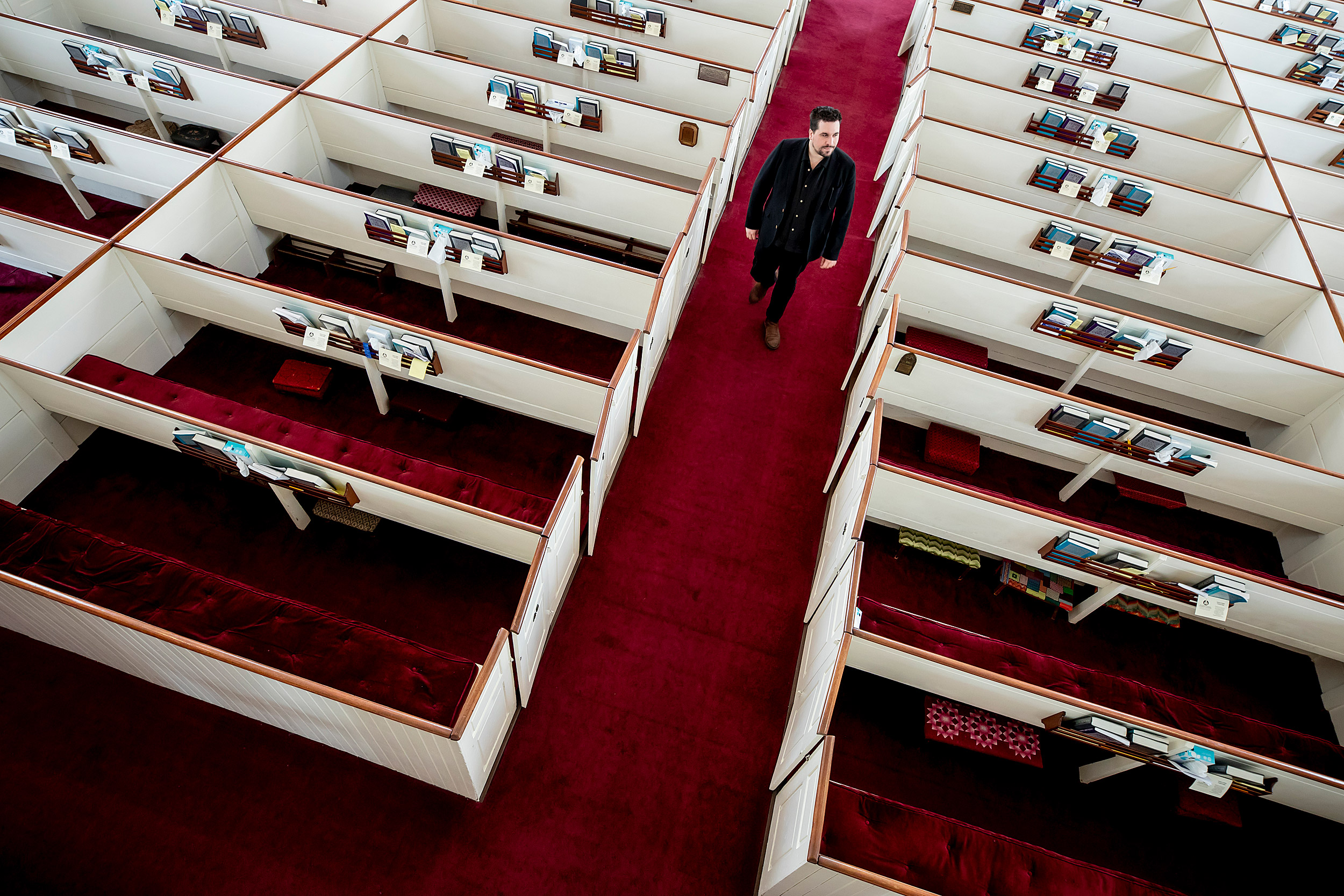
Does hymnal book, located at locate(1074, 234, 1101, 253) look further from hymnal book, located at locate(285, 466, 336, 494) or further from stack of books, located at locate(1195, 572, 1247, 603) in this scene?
hymnal book, located at locate(285, 466, 336, 494)

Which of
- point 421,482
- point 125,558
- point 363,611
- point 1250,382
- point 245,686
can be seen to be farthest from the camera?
point 1250,382

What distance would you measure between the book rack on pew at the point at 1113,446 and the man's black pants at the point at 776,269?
6.25 feet

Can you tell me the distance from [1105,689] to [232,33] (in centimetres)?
826

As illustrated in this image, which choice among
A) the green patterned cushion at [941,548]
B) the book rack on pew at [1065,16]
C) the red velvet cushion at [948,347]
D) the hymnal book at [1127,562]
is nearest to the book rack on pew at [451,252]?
the red velvet cushion at [948,347]

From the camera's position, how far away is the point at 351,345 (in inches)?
157

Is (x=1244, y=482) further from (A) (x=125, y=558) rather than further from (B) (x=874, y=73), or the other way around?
(B) (x=874, y=73)

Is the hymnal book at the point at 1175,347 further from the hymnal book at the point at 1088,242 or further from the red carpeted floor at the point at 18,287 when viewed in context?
the red carpeted floor at the point at 18,287

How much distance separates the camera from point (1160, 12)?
891 centimetres

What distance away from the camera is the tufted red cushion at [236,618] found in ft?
9.68

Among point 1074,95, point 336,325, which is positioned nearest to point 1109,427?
point 336,325

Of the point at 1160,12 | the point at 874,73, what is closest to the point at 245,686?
the point at 874,73

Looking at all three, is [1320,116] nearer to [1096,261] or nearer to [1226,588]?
[1096,261]

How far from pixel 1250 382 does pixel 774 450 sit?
3247 mm

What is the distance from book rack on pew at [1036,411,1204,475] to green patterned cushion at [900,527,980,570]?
3.05 feet
